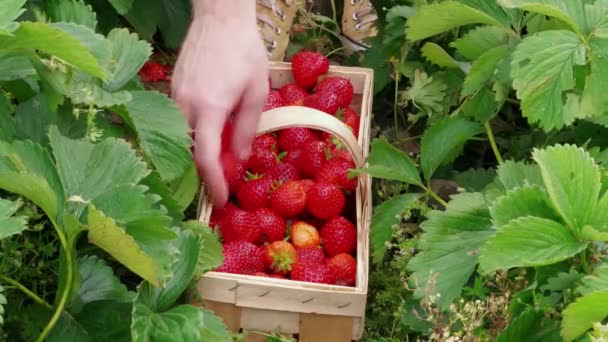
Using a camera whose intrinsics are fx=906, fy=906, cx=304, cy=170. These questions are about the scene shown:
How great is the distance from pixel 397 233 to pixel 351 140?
0.16 m

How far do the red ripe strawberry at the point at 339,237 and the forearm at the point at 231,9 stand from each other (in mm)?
409

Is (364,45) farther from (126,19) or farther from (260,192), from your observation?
(260,192)

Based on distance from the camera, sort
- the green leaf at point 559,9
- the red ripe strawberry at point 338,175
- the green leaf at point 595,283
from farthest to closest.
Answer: the red ripe strawberry at point 338,175
the green leaf at point 559,9
the green leaf at point 595,283

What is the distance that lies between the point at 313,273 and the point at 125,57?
0.40 meters

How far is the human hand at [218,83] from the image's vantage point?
101cm

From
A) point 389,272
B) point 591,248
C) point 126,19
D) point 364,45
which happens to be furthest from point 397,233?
point 364,45

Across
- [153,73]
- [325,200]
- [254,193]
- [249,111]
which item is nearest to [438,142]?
[325,200]

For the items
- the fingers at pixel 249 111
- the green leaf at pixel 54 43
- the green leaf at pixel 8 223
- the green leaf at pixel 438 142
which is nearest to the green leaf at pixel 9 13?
the green leaf at pixel 54 43

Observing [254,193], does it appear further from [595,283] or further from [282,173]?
[595,283]

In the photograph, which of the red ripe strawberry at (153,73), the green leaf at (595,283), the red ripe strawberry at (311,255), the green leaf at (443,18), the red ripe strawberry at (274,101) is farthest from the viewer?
the red ripe strawberry at (153,73)

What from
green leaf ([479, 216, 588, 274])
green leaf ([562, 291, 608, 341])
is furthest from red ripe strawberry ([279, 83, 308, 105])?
green leaf ([562, 291, 608, 341])

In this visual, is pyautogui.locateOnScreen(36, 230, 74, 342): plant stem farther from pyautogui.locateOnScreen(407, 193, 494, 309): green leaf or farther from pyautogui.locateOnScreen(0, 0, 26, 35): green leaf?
pyautogui.locateOnScreen(407, 193, 494, 309): green leaf

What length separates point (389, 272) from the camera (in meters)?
1.45

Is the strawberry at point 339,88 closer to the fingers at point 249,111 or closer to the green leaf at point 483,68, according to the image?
the green leaf at point 483,68
